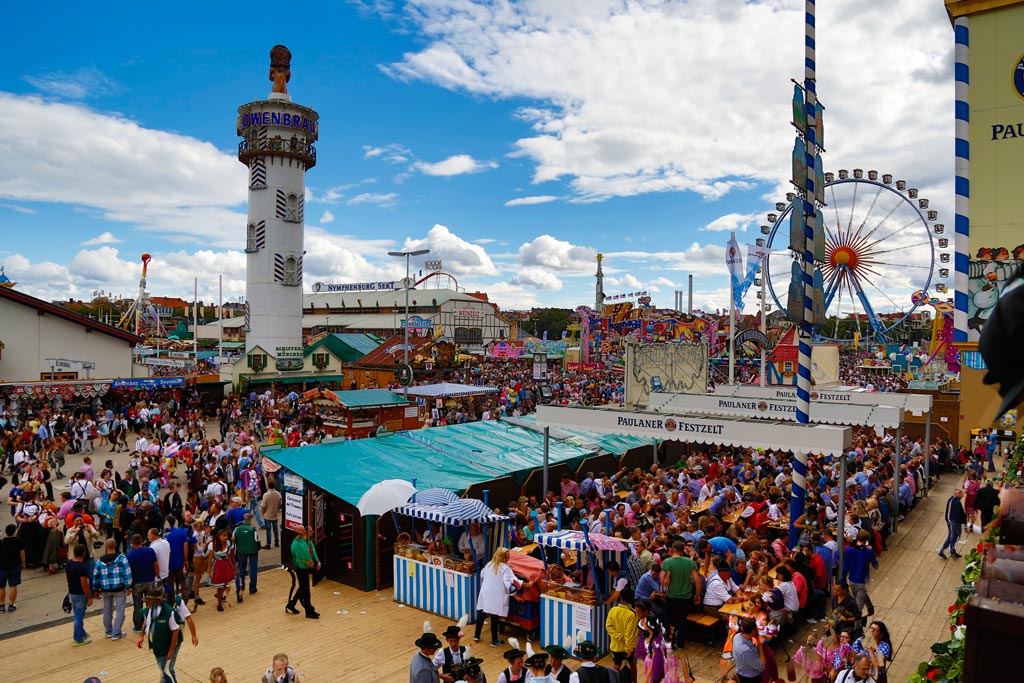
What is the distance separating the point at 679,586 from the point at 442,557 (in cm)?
363

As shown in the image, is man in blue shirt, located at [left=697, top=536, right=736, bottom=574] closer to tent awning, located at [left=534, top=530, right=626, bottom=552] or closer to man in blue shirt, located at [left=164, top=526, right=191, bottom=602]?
tent awning, located at [left=534, top=530, right=626, bottom=552]

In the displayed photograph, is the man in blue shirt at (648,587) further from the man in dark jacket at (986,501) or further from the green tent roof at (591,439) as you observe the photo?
the green tent roof at (591,439)

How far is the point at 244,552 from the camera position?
11070 mm

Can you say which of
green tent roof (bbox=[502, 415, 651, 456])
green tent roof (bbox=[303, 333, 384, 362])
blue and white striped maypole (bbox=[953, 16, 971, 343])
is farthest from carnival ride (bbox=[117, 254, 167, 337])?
blue and white striped maypole (bbox=[953, 16, 971, 343])

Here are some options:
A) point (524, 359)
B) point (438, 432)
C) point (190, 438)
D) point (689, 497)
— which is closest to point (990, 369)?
point (689, 497)

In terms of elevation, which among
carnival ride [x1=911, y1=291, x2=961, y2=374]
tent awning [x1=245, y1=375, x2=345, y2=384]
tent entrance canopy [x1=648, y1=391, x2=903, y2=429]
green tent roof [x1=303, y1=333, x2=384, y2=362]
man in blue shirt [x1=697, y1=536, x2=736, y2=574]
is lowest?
man in blue shirt [x1=697, y1=536, x2=736, y2=574]

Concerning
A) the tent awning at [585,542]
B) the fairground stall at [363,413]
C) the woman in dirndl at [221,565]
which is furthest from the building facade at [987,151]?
the fairground stall at [363,413]

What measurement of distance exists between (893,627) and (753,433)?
11.1ft

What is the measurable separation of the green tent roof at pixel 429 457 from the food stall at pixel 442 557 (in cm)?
137

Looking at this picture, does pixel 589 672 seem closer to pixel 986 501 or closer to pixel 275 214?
pixel 986 501

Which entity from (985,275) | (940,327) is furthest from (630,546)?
(940,327)

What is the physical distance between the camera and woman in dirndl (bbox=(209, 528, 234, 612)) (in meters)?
10.5

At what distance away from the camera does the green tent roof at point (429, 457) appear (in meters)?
12.5

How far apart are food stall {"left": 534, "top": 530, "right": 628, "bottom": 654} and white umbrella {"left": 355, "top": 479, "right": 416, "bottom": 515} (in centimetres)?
233
